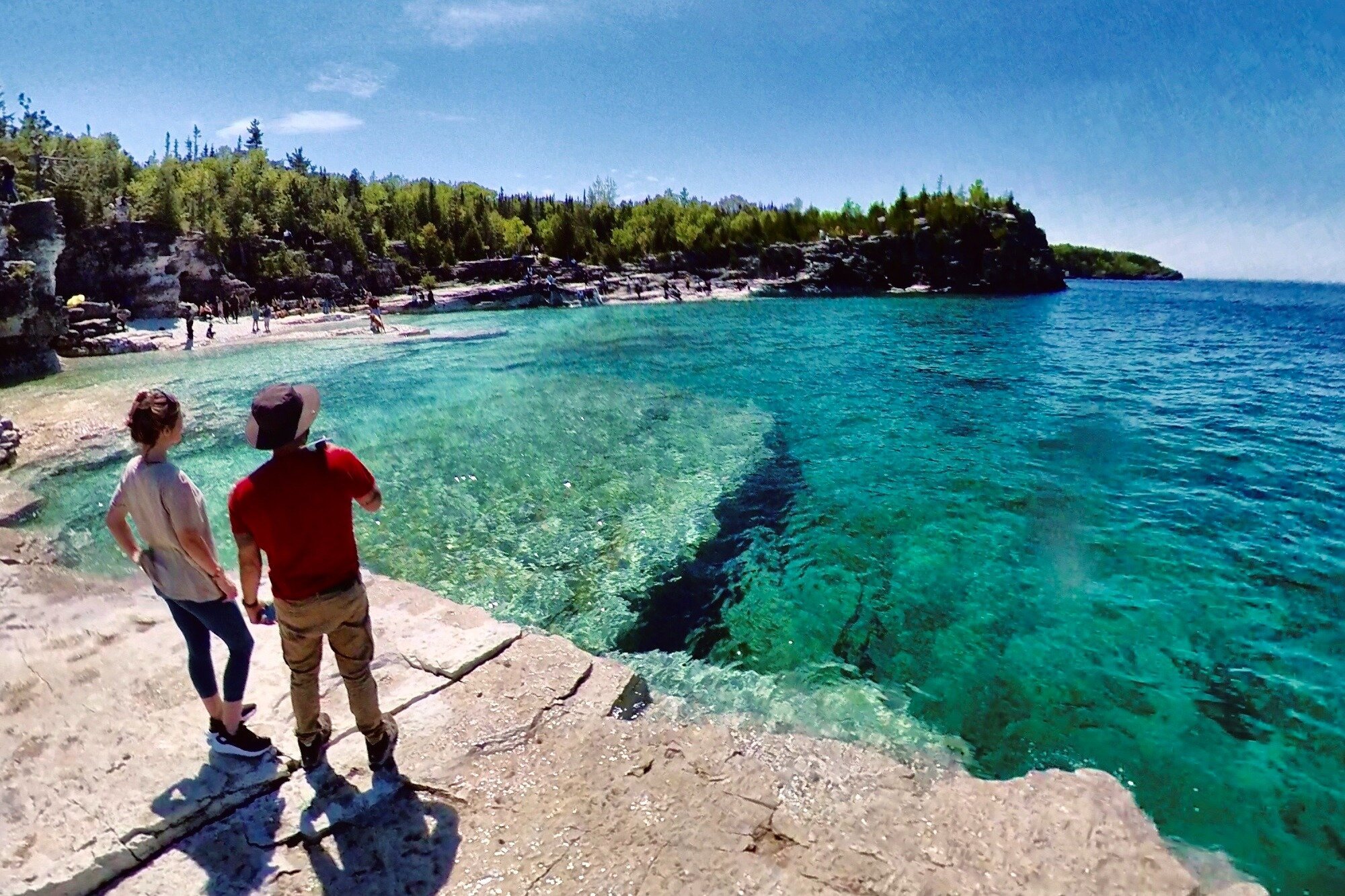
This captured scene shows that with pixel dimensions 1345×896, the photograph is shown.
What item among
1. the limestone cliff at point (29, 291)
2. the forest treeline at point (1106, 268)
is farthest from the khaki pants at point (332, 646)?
the forest treeline at point (1106, 268)

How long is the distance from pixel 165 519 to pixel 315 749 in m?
1.61

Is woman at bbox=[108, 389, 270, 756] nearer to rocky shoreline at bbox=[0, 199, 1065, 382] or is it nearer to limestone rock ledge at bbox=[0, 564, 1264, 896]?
limestone rock ledge at bbox=[0, 564, 1264, 896]

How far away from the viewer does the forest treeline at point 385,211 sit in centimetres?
4575

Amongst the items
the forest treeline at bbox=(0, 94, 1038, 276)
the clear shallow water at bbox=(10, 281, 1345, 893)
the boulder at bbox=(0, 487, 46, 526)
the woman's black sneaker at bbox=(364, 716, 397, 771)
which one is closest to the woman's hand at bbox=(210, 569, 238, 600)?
the woman's black sneaker at bbox=(364, 716, 397, 771)

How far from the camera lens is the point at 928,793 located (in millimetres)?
4211

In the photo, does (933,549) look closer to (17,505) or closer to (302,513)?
(302,513)

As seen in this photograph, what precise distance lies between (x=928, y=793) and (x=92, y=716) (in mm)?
5575

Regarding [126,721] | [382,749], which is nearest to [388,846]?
[382,749]

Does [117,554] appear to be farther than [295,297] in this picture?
No

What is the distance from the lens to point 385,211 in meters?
75.9

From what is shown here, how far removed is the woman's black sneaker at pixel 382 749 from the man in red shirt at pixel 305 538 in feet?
0.91

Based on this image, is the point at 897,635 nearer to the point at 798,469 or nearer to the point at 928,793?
the point at 928,793

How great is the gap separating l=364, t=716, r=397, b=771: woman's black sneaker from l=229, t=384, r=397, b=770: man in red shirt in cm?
28

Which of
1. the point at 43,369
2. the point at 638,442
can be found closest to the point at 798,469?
the point at 638,442
